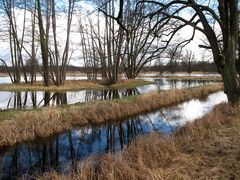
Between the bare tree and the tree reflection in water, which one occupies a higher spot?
the bare tree

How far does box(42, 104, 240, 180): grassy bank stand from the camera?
162 inches

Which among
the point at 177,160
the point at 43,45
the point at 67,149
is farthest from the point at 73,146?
the point at 43,45

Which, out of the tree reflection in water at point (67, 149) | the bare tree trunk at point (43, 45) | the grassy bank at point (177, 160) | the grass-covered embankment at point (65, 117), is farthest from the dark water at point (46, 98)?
the grassy bank at point (177, 160)

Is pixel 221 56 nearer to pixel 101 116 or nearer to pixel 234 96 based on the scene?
pixel 234 96

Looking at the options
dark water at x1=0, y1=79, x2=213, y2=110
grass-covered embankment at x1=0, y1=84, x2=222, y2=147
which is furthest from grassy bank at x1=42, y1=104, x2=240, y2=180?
dark water at x1=0, y1=79, x2=213, y2=110

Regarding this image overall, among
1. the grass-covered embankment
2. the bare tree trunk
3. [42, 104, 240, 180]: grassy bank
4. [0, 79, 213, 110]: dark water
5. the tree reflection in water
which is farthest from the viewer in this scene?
the bare tree trunk

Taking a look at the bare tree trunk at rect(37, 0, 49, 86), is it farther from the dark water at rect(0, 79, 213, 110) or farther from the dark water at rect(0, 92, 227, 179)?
the dark water at rect(0, 92, 227, 179)

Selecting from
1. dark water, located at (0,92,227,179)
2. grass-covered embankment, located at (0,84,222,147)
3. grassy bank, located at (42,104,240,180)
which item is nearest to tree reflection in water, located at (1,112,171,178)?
dark water, located at (0,92,227,179)

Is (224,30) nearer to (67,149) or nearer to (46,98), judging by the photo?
(67,149)

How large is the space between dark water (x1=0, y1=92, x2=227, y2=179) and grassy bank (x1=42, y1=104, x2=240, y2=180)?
119cm

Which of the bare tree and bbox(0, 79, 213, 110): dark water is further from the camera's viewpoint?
bbox(0, 79, 213, 110): dark water

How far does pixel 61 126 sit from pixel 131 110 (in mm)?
4356

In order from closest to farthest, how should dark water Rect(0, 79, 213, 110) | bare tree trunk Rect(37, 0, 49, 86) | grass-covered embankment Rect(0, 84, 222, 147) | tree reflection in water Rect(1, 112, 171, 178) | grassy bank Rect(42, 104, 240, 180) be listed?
grassy bank Rect(42, 104, 240, 180)
tree reflection in water Rect(1, 112, 171, 178)
grass-covered embankment Rect(0, 84, 222, 147)
dark water Rect(0, 79, 213, 110)
bare tree trunk Rect(37, 0, 49, 86)

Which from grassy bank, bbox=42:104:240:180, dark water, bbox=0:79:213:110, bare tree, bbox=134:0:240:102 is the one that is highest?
bare tree, bbox=134:0:240:102
